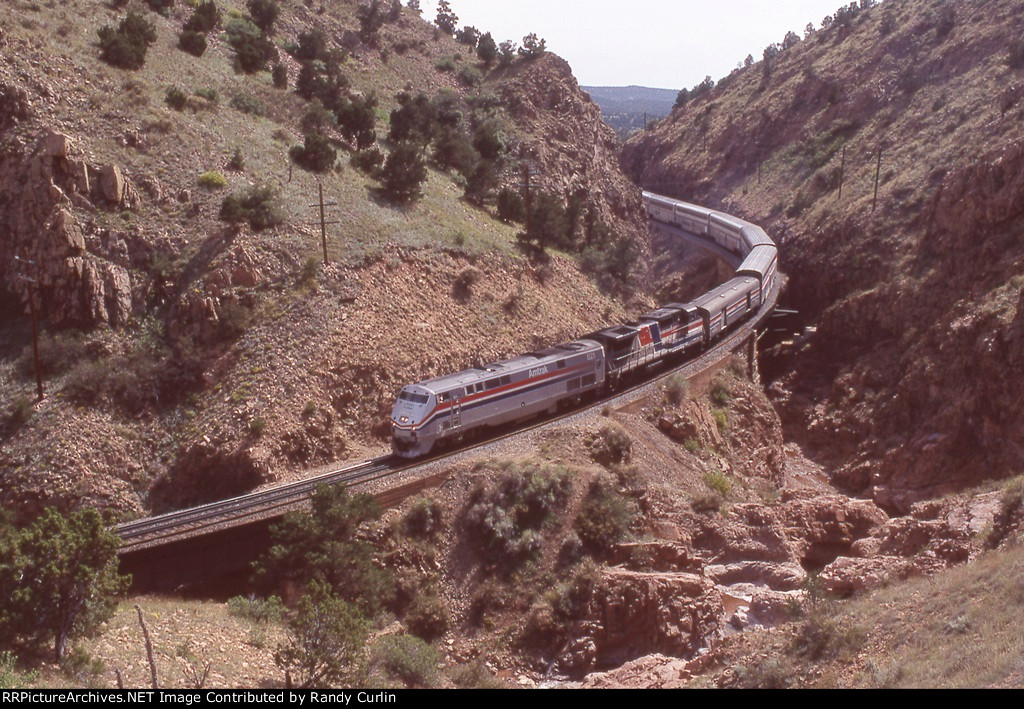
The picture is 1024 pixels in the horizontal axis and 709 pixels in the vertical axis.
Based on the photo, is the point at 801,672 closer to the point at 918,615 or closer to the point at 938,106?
the point at 918,615

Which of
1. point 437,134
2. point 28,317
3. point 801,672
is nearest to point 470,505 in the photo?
point 801,672

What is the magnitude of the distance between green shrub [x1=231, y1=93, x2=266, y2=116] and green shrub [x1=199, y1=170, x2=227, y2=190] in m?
8.22

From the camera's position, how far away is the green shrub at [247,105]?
44.8m

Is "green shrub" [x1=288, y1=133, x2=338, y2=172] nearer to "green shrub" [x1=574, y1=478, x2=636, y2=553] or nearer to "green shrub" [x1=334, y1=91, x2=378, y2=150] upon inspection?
"green shrub" [x1=334, y1=91, x2=378, y2=150]

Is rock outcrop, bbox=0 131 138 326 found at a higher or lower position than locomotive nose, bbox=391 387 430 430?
higher

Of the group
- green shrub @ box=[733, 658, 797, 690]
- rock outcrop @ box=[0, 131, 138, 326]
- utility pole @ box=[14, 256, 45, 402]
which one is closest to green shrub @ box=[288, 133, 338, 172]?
rock outcrop @ box=[0, 131, 138, 326]

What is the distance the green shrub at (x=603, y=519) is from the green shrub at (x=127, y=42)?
104ft

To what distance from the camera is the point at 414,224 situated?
42.0 metres

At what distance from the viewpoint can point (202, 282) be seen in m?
34.1

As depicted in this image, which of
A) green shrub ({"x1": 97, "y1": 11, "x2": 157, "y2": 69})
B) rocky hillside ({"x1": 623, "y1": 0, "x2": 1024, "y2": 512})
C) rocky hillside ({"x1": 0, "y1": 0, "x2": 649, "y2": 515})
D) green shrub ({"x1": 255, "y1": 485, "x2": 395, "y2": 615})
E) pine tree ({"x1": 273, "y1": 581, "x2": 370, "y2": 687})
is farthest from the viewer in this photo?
rocky hillside ({"x1": 623, "y1": 0, "x2": 1024, "y2": 512})

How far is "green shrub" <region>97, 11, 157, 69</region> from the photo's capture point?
4109cm

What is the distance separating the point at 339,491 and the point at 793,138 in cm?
7130

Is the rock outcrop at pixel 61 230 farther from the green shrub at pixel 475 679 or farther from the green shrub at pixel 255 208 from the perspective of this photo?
the green shrub at pixel 475 679

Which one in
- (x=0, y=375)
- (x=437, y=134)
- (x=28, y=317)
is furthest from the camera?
(x=437, y=134)
